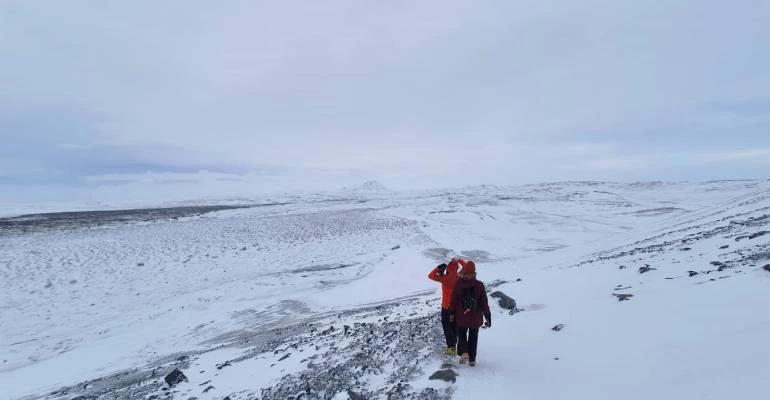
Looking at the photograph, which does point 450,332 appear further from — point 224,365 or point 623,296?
point 224,365

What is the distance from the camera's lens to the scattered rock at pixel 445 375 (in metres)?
6.55

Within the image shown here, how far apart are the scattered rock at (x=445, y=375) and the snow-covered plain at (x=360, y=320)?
113 mm

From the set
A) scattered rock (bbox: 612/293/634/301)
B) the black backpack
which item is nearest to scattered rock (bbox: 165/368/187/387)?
the black backpack

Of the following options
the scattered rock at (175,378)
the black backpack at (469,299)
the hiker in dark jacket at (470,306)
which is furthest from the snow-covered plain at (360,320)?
the black backpack at (469,299)

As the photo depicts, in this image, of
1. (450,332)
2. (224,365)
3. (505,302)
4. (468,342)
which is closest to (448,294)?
(450,332)

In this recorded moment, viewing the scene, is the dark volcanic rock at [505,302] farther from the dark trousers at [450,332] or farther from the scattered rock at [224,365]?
the scattered rock at [224,365]

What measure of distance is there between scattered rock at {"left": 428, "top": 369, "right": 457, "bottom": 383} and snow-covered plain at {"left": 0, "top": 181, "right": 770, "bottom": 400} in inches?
4.5

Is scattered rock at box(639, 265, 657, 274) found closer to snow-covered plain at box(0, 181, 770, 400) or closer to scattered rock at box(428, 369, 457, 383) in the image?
snow-covered plain at box(0, 181, 770, 400)

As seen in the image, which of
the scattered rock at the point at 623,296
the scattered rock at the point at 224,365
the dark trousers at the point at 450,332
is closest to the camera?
the dark trousers at the point at 450,332

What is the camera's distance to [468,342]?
721 centimetres

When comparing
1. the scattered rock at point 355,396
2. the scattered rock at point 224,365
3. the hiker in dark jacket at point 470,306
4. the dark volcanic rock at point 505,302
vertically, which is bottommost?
the scattered rock at point 224,365

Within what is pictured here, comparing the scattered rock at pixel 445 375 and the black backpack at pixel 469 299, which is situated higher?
the black backpack at pixel 469 299

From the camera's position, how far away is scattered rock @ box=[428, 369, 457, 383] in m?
6.55

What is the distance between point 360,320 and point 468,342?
6.00 m
